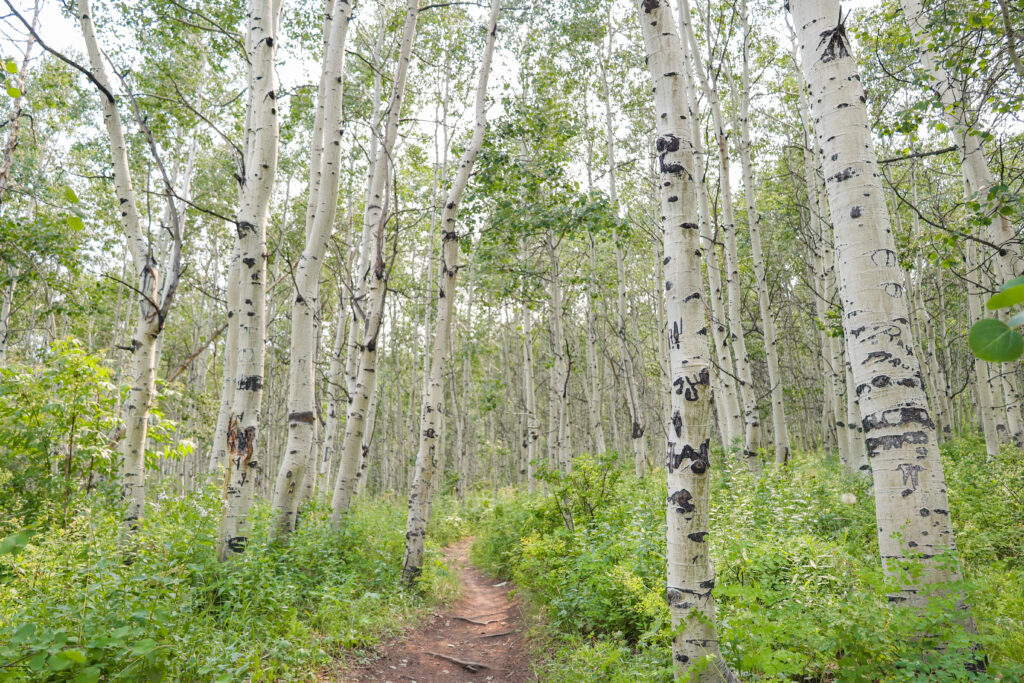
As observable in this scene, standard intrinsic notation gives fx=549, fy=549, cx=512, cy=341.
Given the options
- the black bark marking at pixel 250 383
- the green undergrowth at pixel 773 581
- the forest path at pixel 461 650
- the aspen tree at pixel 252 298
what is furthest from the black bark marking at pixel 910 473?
the black bark marking at pixel 250 383

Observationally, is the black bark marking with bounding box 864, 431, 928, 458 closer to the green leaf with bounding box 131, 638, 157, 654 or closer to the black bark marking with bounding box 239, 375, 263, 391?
the green leaf with bounding box 131, 638, 157, 654

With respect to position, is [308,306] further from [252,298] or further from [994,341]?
Answer: [994,341]

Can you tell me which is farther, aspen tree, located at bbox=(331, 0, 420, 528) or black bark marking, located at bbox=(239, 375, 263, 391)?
aspen tree, located at bbox=(331, 0, 420, 528)

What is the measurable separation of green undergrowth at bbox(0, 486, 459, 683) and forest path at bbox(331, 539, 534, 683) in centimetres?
26

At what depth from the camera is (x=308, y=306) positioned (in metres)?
6.41

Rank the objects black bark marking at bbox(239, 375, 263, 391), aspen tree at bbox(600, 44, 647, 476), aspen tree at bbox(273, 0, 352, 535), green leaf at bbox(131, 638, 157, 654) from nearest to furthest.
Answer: green leaf at bbox(131, 638, 157, 654) → black bark marking at bbox(239, 375, 263, 391) → aspen tree at bbox(273, 0, 352, 535) → aspen tree at bbox(600, 44, 647, 476)

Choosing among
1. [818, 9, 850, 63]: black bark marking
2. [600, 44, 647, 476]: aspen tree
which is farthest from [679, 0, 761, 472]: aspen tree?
[818, 9, 850, 63]: black bark marking

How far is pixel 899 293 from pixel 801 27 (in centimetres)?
189

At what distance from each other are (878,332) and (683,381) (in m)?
1.11

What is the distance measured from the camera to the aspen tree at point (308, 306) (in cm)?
623

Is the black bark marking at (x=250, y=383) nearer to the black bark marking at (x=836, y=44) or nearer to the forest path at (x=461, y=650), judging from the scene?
the forest path at (x=461, y=650)

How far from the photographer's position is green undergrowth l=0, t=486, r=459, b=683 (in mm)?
3184

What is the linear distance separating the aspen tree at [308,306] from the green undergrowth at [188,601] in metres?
0.63

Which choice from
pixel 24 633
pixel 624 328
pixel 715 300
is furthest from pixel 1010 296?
pixel 624 328
